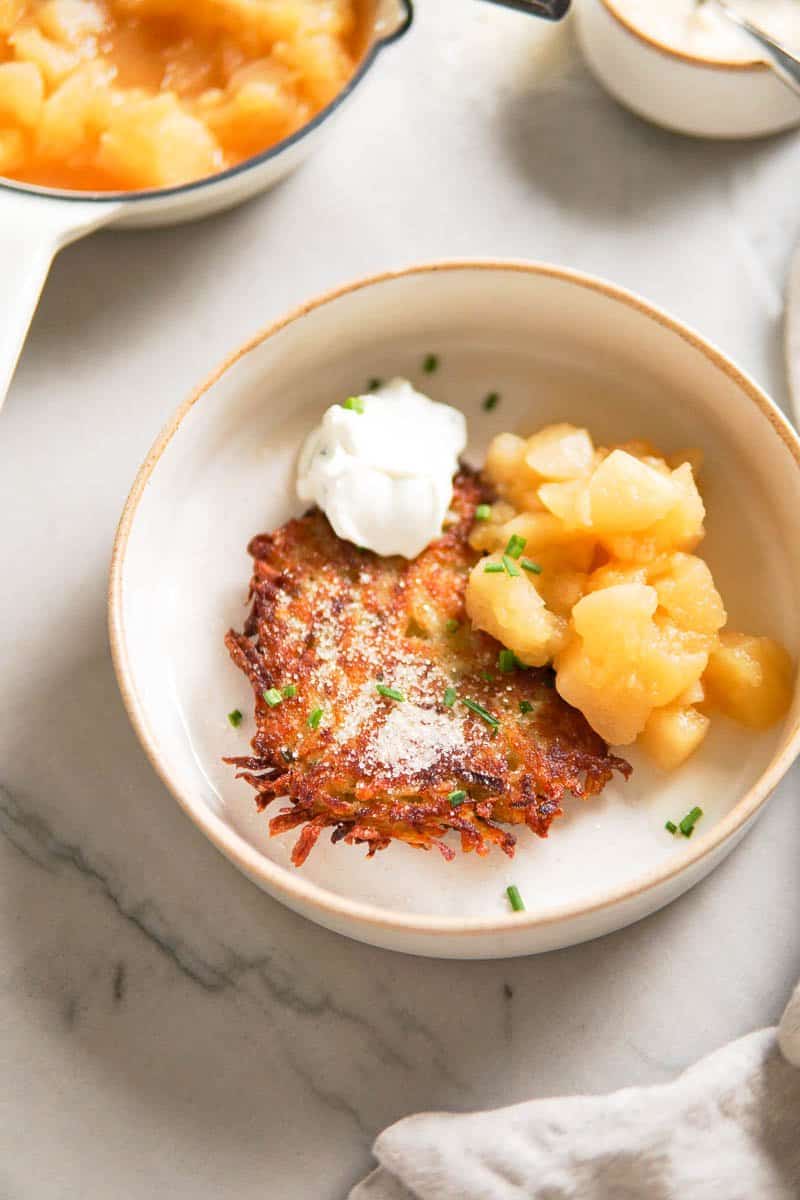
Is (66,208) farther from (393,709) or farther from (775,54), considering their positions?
(775,54)

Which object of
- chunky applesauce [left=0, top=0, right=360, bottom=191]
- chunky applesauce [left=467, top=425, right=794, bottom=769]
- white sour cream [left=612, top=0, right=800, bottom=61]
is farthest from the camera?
white sour cream [left=612, top=0, right=800, bottom=61]

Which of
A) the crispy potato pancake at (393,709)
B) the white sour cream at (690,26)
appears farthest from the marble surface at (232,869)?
the crispy potato pancake at (393,709)

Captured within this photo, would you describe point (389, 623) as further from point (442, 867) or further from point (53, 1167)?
point (53, 1167)

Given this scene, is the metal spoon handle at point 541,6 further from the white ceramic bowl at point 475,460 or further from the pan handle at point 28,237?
the pan handle at point 28,237

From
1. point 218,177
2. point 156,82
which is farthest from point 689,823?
point 156,82

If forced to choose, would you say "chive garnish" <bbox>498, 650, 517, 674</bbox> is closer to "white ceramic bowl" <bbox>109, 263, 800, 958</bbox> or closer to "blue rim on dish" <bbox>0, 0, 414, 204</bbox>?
"white ceramic bowl" <bbox>109, 263, 800, 958</bbox>

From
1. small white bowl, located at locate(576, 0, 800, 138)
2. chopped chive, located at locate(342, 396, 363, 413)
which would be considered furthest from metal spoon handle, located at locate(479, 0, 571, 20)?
chopped chive, located at locate(342, 396, 363, 413)

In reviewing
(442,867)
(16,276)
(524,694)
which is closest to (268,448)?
(16,276)

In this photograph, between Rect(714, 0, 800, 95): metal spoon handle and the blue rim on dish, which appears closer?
the blue rim on dish

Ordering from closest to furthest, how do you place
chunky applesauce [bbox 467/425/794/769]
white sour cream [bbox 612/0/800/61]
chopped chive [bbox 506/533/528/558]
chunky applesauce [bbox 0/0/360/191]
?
chunky applesauce [bbox 467/425/794/769] → chopped chive [bbox 506/533/528/558] → chunky applesauce [bbox 0/0/360/191] → white sour cream [bbox 612/0/800/61]
